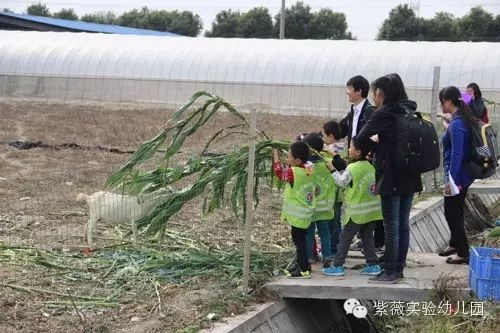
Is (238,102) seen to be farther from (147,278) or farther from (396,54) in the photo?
(147,278)

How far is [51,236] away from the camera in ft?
26.1

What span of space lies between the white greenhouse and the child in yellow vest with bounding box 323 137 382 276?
64.5 feet

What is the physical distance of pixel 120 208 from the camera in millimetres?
7691

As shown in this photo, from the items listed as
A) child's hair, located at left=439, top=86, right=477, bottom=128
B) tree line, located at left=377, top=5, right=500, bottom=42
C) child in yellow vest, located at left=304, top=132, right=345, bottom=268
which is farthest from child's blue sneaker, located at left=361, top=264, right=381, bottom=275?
tree line, located at left=377, top=5, right=500, bottom=42

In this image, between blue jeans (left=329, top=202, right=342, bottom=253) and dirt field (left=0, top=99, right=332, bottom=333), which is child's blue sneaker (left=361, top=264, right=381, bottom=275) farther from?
dirt field (left=0, top=99, right=332, bottom=333)

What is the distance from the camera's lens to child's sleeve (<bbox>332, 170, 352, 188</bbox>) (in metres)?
6.39

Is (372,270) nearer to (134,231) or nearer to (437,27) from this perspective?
(134,231)

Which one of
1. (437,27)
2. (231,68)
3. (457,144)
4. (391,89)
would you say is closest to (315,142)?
Answer: (391,89)

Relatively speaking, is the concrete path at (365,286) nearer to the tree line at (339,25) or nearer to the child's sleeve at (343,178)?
the child's sleeve at (343,178)

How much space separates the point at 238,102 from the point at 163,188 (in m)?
20.4

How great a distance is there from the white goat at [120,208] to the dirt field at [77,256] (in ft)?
0.70

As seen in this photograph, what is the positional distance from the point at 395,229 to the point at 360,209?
1.20ft

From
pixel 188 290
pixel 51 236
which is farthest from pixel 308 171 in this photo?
pixel 51 236

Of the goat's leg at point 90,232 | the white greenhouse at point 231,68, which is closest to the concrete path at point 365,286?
the goat's leg at point 90,232
